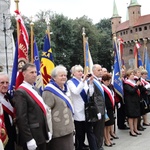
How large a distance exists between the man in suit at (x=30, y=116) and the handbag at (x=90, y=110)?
179 cm

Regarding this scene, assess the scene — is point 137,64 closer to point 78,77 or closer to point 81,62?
point 78,77

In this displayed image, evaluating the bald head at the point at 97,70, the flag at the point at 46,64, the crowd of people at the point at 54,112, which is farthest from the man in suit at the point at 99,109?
the flag at the point at 46,64

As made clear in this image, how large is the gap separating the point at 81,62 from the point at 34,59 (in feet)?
113

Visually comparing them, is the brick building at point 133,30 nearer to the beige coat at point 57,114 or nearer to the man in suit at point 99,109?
the man in suit at point 99,109

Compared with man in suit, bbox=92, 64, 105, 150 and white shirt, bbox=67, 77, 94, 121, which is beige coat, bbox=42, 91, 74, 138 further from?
man in suit, bbox=92, 64, 105, 150

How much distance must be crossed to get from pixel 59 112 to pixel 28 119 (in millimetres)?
744

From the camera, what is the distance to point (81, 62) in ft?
134

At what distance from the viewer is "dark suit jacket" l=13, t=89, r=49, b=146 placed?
151 inches

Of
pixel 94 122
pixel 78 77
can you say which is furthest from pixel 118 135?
pixel 78 77

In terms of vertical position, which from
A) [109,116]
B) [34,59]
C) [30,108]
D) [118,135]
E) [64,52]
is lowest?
[118,135]

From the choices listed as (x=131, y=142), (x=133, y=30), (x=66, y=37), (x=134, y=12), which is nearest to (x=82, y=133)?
(x=131, y=142)

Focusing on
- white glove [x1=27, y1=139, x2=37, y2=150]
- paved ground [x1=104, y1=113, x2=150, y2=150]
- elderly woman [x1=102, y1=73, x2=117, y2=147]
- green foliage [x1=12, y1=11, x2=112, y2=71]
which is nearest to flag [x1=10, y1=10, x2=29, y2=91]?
white glove [x1=27, y1=139, x2=37, y2=150]

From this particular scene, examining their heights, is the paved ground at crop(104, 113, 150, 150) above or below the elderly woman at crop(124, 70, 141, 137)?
below

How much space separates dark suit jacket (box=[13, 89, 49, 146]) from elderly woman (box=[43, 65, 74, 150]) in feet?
1.50
